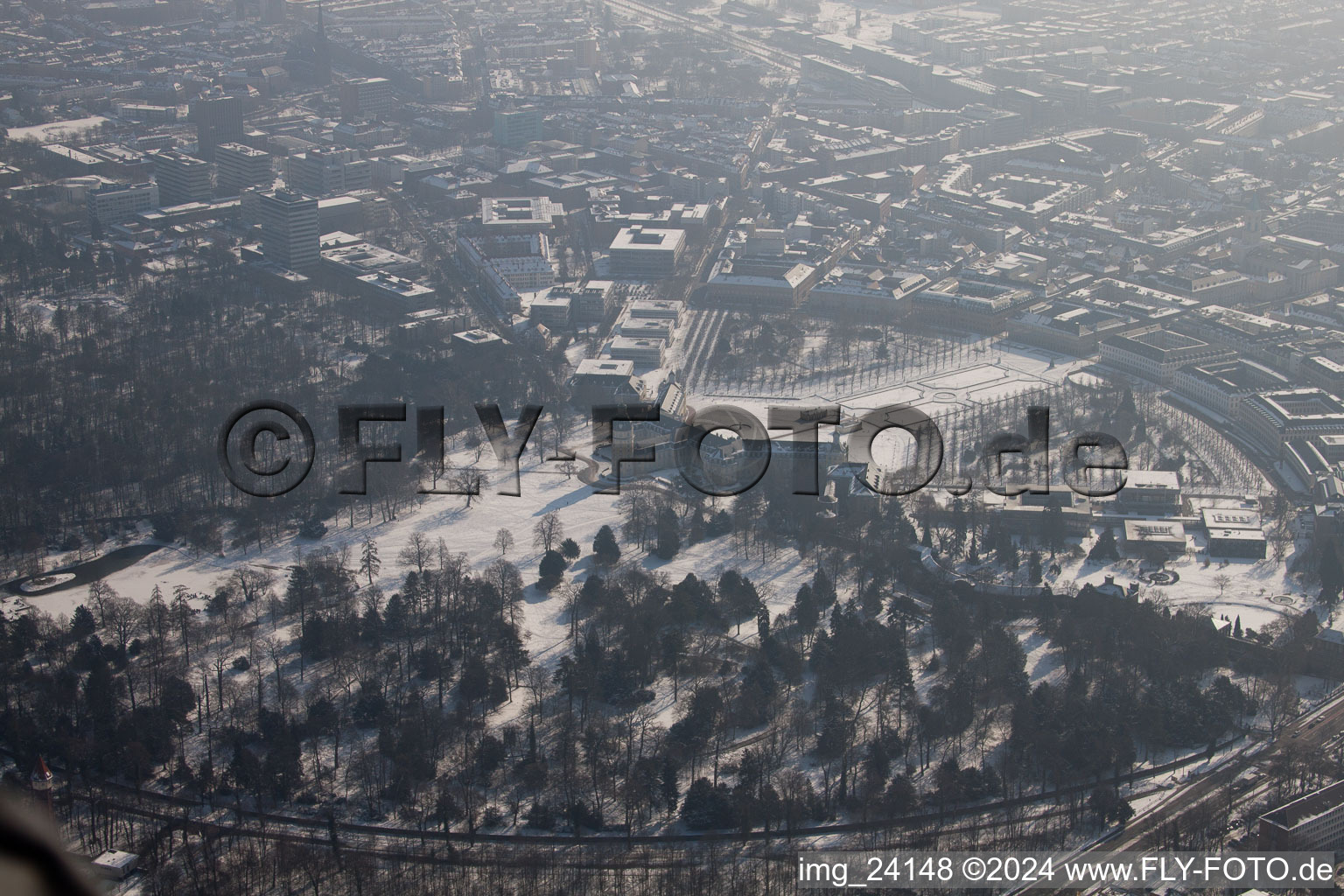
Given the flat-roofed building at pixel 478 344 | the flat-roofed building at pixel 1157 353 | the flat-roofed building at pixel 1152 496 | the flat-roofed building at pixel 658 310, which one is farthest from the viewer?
the flat-roofed building at pixel 658 310

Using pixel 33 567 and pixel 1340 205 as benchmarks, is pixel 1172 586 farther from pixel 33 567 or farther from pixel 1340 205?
pixel 1340 205

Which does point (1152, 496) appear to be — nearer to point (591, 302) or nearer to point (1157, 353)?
point (1157, 353)

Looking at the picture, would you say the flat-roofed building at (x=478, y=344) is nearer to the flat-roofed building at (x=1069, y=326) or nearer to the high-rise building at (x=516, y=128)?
the flat-roofed building at (x=1069, y=326)

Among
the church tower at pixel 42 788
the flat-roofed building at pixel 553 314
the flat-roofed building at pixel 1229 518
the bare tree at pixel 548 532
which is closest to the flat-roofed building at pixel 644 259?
the flat-roofed building at pixel 553 314

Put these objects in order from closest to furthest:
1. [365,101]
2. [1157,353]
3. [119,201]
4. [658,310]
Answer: [1157,353] < [658,310] < [119,201] < [365,101]

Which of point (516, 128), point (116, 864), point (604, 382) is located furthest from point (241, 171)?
point (116, 864)

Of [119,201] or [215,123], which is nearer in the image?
[119,201]

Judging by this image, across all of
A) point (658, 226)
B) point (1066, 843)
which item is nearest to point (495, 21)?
point (658, 226)
